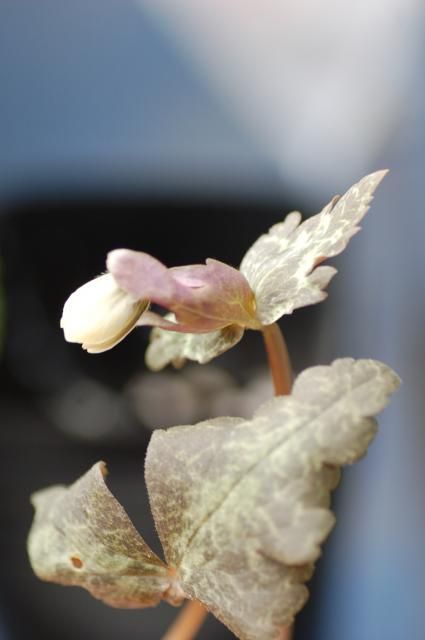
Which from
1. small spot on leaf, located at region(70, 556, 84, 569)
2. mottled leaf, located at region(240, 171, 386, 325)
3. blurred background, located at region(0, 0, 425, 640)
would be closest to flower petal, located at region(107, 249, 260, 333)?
mottled leaf, located at region(240, 171, 386, 325)

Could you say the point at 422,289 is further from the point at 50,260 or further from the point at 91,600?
the point at 91,600

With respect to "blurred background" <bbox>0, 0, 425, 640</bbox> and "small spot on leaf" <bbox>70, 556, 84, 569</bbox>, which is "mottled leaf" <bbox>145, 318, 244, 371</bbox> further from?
"blurred background" <bbox>0, 0, 425, 640</bbox>

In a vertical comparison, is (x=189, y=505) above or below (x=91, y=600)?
above

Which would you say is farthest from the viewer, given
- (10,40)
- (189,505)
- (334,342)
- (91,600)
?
(10,40)

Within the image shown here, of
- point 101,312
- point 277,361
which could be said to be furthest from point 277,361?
point 101,312

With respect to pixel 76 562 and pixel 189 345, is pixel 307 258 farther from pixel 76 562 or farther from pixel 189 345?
pixel 76 562

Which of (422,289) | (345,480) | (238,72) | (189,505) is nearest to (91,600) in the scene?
(345,480)
